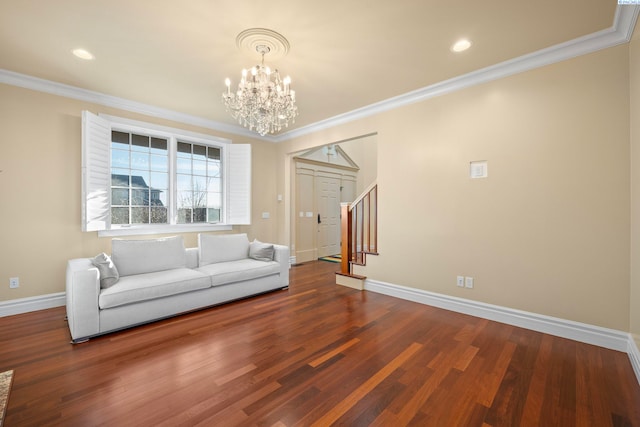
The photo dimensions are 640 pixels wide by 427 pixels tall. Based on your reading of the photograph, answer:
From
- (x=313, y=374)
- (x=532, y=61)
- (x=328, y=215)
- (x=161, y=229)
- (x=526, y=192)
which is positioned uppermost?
(x=532, y=61)

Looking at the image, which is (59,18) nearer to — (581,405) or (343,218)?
(343,218)

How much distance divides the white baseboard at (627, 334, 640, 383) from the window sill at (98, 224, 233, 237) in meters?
5.19

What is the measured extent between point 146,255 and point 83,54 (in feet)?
7.36

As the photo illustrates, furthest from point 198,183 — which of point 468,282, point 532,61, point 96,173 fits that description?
point 532,61

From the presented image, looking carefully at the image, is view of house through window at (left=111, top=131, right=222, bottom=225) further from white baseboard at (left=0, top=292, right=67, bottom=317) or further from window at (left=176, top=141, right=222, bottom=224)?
white baseboard at (left=0, top=292, right=67, bottom=317)

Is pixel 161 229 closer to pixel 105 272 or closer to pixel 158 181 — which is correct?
pixel 158 181

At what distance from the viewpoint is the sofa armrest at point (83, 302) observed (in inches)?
97.7

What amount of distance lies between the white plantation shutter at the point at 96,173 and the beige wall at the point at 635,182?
5.59 metres

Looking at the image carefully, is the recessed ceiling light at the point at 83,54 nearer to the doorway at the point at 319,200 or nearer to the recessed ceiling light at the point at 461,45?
the recessed ceiling light at the point at 461,45

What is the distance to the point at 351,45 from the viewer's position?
2605 mm

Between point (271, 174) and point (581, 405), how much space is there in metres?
5.38

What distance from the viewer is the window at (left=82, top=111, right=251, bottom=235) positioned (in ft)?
11.8

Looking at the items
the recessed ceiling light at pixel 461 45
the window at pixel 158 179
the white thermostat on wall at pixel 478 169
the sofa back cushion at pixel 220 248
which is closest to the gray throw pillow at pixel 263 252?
the sofa back cushion at pixel 220 248

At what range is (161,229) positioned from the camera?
4.30m
